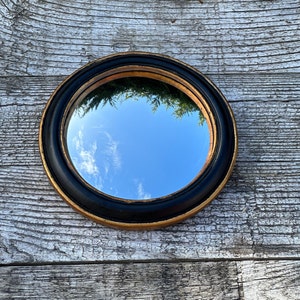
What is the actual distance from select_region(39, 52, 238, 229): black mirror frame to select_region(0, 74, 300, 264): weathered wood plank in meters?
0.04

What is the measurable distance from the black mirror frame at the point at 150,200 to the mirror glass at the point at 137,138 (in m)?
0.02

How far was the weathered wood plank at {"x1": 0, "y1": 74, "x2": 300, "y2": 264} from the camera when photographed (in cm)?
101

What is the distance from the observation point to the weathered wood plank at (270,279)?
98cm

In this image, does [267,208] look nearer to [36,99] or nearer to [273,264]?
[273,264]

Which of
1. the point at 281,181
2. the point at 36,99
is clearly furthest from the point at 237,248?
the point at 36,99

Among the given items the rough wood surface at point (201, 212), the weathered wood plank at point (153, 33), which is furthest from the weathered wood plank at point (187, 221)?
the weathered wood plank at point (153, 33)

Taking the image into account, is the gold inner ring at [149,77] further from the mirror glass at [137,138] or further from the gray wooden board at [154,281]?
the gray wooden board at [154,281]

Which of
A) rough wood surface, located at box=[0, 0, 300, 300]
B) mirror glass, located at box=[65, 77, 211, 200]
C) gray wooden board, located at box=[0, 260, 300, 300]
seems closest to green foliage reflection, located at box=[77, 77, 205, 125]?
mirror glass, located at box=[65, 77, 211, 200]

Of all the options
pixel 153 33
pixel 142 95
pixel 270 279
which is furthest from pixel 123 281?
pixel 153 33

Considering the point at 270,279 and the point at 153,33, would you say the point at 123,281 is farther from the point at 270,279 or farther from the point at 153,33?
the point at 153,33

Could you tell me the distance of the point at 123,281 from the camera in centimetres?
98

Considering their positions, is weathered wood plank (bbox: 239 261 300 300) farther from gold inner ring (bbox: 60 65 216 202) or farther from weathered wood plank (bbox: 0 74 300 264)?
gold inner ring (bbox: 60 65 216 202)

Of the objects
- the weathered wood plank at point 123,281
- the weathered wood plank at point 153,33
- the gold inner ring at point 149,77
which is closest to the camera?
the weathered wood plank at point 123,281

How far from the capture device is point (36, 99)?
1.17m
